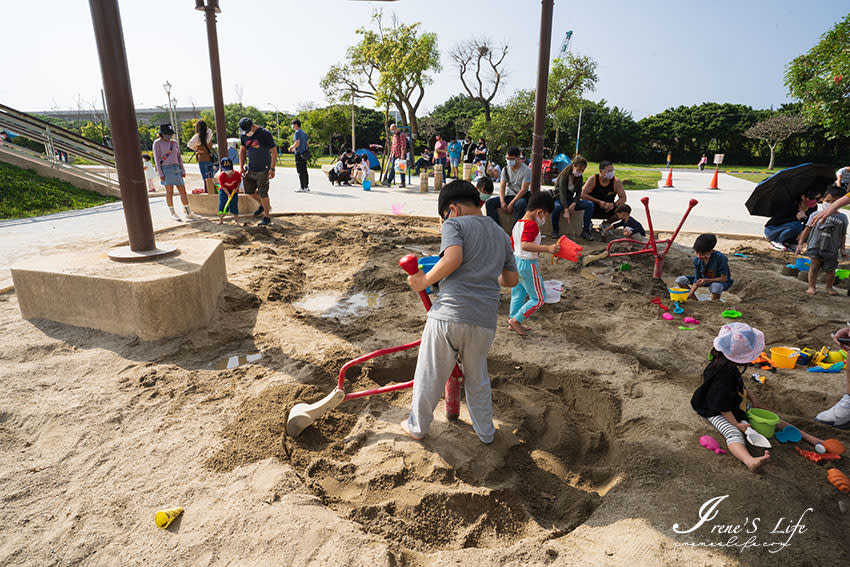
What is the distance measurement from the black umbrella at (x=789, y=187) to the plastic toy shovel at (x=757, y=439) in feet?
18.5

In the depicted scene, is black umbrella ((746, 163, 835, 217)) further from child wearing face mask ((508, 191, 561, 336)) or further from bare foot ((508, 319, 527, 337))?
bare foot ((508, 319, 527, 337))

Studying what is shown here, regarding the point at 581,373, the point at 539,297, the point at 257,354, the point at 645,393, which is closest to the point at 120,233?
the point at 257,354

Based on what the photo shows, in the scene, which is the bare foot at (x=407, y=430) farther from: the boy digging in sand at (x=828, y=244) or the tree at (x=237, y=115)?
the tree at (x=237, y=115)

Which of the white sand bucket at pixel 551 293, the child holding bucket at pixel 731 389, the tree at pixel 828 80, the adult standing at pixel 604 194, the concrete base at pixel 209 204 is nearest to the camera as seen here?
the child holding bucket at pixel 731 389

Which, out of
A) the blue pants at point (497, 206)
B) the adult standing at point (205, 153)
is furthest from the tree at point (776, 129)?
the adult standing at point (205, 153)

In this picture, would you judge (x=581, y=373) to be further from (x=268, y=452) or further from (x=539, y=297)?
(x=268, y=452)

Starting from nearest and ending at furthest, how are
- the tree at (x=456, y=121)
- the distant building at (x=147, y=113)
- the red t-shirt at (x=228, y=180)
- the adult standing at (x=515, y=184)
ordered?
the adult standing at (x=515, y=184) < the red t-shirt at (x=228, y=180) < the tree at (x=456, y=121) < the distant building at (x=147, y=113)

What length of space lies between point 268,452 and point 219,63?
9.73m

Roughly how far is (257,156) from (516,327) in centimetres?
563

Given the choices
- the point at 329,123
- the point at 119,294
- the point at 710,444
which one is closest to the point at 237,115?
the point at 329,123

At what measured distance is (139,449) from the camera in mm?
2697

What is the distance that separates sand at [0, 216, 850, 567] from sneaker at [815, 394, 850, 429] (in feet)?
0.20

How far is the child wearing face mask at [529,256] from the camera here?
13.3 feet


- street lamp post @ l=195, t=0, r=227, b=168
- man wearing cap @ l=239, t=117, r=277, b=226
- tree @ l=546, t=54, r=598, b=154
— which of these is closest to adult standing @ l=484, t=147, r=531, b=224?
man wearing cap @ l=239, t=117, r=277, b=226
